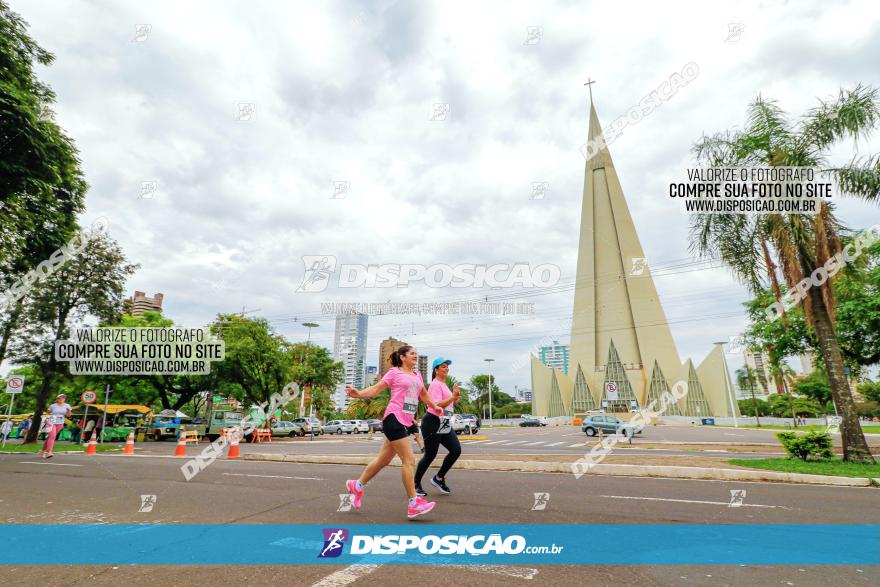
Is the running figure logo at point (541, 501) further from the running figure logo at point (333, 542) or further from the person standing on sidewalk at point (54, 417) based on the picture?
the person standing on sidewalk at point (54, 417)

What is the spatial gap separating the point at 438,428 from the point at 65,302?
2313 centimetres

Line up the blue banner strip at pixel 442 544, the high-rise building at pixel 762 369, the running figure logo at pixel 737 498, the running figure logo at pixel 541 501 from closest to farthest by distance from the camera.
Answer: the blue banner strip at pixel 442 544, the running figure logo at pixel 541 501, the running figure logo at pixel 737 498, the high-rise building at pixel 762 369

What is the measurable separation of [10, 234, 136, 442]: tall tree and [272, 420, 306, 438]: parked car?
47.9 ft

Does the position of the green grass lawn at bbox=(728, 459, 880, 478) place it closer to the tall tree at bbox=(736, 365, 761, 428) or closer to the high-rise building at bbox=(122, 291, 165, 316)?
the tall tree at bbox=(736, 365, 761, 428)

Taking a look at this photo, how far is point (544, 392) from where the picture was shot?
72188 mm

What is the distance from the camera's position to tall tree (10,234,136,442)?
2030cm

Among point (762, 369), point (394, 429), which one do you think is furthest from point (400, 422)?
point (762, 369)

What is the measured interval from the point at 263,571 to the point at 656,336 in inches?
2771

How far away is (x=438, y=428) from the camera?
6309mm

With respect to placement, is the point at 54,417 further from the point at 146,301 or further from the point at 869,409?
the point at 869,409

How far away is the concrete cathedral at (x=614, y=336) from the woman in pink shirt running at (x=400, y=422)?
205 ft

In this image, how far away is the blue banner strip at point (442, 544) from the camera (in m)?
3.64

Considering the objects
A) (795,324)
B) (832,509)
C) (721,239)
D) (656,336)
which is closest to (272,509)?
(832,509)

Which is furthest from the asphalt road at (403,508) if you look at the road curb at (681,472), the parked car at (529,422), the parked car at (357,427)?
the parked car at (529,422)
